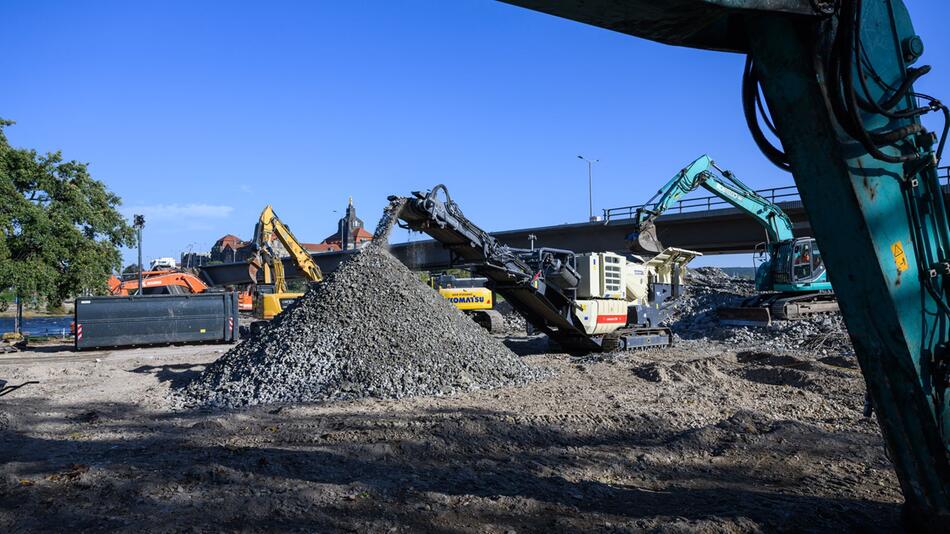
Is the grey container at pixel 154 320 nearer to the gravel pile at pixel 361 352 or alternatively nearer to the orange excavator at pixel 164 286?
the gravel pile at pixel 361 352

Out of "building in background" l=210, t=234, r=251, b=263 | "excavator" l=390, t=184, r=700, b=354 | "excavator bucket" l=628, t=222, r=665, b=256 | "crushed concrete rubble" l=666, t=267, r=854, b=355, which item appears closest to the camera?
"excavator" l=390, t=184, r=700, b=354

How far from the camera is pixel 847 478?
5.06m

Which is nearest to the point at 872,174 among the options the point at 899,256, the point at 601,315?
the point at 899,256

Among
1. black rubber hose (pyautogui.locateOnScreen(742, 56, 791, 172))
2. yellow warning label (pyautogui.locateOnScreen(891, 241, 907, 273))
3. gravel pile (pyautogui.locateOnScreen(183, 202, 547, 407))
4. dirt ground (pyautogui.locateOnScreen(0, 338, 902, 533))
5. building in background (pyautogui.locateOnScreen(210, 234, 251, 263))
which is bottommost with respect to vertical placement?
dirt ground (pyautogui.locateOnScreen(0, 338, 902, 533))

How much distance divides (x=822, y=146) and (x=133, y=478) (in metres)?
5.01

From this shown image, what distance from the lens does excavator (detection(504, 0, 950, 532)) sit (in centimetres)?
295

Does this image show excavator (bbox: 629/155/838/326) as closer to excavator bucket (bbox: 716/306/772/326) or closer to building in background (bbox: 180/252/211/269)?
excavator bucket (bbox: 716/306/772/326)

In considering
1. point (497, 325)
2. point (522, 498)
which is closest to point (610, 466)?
point (522, 498)

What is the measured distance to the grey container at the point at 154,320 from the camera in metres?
16.8

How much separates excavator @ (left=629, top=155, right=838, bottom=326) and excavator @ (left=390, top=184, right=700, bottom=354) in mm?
1138

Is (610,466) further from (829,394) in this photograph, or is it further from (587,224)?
(587,224)

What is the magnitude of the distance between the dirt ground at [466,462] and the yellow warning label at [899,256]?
5.49 feet

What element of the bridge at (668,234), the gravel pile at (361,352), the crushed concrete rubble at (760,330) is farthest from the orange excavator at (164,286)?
the gravel pile at (361,352)

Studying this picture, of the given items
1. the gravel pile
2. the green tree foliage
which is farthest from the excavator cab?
the green tree foliage
